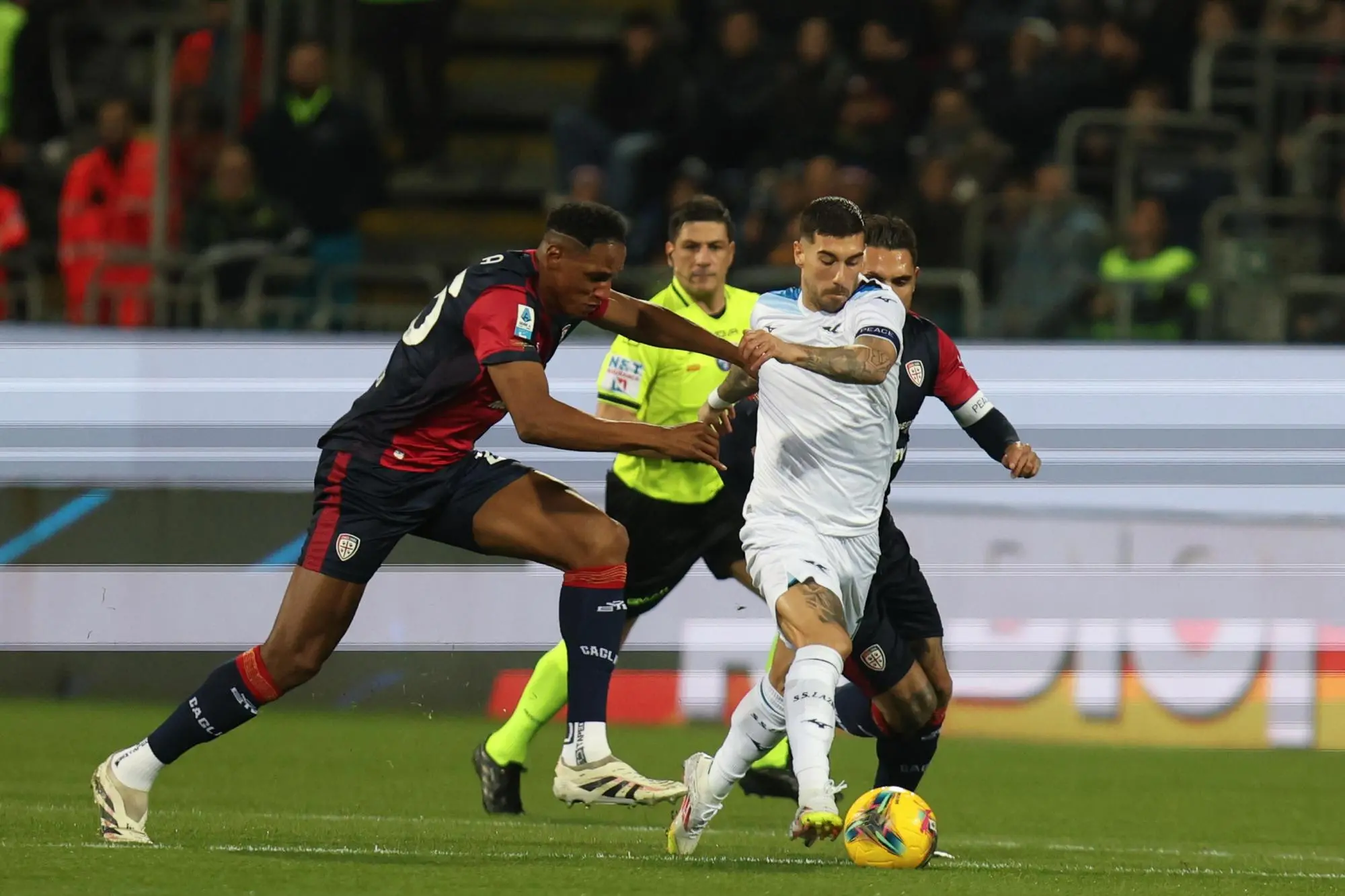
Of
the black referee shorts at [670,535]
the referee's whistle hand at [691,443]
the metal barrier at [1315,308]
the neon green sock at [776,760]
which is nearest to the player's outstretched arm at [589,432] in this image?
the referee's whistle hand at [691,443]

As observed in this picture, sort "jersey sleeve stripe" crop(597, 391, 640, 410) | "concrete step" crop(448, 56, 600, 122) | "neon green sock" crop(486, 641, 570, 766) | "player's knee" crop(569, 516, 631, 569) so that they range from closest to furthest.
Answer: "player's knee" crop(569, 516, 631, 569) → "neon green sock" crop(486, 641, 570, 766) → "jersey sleeve stripe" crop(597, 391, 640, 410) → "concrete step" crop(448, 56, 600, 122)

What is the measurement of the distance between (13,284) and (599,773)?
7.77 meters

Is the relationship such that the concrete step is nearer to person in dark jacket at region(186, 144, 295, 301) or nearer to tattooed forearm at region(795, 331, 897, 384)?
person in dark jacket at region(186, 144, 295, 301)

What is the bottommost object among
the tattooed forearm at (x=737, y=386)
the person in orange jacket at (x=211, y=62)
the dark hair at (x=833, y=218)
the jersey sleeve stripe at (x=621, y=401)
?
the jersey sleeve stripe at (x=621, y=401)

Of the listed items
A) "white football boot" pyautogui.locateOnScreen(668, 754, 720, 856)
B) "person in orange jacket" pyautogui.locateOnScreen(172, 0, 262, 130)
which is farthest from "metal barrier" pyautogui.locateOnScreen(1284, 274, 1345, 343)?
"person in orange jacket" pyautogui.locateOnScreen(172, 0, 262, 130)

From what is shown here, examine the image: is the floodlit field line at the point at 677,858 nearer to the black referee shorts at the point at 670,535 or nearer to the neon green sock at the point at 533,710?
the neon green sock at the point at 533,710

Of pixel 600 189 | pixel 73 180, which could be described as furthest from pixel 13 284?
pixel 600 189

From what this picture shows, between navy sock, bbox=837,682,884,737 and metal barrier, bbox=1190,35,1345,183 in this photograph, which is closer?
navy sock, bbox=837,682,884,737

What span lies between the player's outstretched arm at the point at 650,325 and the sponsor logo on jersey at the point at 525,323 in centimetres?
40

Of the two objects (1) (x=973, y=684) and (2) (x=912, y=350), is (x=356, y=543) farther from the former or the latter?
(1) (x=973, y=684)

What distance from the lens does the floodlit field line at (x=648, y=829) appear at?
21.2 ft

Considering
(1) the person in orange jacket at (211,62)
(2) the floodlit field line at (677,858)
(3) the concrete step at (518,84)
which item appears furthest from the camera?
(3) the concrete step at (518,84)

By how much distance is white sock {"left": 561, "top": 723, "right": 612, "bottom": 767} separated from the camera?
6.16 meters

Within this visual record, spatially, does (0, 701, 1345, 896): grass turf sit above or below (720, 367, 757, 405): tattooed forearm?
below
